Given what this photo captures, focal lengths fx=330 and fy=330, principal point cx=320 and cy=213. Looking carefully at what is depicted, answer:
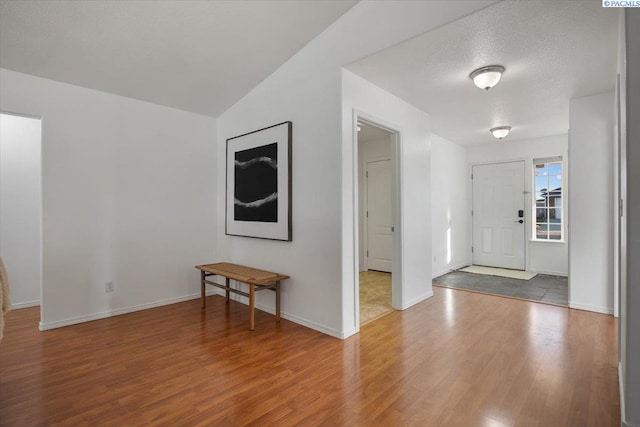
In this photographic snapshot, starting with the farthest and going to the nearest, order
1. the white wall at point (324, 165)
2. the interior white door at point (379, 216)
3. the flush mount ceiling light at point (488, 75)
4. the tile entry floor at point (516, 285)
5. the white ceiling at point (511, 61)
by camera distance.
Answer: the interior white door at point (379, 216) → the tile entry floor at point (516, 285) → the flush mount ceiling light at point (488, 75) → the white wall at point (324, 165) → the white ceiling at point (511, 61)

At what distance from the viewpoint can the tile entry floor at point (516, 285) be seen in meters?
4.30

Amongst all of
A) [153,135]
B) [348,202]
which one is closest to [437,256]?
[348,202]

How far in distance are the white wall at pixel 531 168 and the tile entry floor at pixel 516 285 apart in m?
0.27

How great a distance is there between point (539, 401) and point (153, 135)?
4.37 meters

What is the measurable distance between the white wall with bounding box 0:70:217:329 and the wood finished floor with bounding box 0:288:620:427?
15.7 inches

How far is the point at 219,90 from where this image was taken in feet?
12.7

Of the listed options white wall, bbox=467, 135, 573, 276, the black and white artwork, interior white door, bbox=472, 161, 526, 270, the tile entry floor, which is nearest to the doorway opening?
the tile entry floor

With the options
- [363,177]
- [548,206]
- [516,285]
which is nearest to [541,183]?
[548,206]

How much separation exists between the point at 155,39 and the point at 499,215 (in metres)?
6.08

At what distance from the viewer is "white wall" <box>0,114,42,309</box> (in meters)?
3.96

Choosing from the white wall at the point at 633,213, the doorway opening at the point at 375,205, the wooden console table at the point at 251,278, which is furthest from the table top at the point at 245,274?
the white wall at the point at 633,213

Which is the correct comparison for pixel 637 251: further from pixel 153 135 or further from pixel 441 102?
pixel 153 135

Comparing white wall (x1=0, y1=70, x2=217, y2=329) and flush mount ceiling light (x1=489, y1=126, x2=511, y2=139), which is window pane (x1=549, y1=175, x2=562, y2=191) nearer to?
flush mount ceiling light (x1=489, y1=126, x2=511, y2=139)

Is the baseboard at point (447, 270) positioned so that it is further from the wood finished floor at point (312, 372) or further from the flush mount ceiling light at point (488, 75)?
the flush mount ceiling light at point (488, 75)
